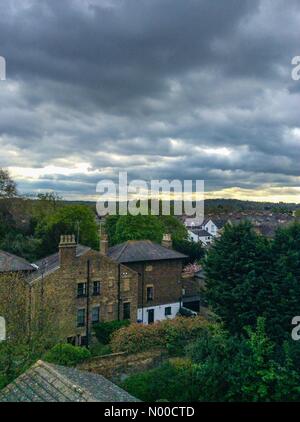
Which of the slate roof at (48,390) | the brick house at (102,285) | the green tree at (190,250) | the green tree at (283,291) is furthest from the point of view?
the green tree at (190,250)

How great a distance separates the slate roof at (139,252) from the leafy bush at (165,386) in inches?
665

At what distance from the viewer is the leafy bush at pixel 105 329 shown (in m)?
30.5

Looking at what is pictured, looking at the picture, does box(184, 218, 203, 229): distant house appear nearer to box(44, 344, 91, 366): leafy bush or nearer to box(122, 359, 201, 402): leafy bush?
box(44, 344, 91, 366): leafy bush

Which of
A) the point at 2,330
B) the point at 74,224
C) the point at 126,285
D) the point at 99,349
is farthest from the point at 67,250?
the point at 74,224

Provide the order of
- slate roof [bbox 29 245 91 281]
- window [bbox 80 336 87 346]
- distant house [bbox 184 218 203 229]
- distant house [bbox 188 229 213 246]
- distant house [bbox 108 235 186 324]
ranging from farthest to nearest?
distant house [bbox 184 218 203 229]
distant house [bbox 188 229 213 246]
distant house [bbox 108 235 186 324]
window [bbox 80 336 87 346]
slate roof [bbox 29 245 91 281]

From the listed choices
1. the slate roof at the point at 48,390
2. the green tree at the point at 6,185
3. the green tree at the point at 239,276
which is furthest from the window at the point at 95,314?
the green tree at the point at 6,185

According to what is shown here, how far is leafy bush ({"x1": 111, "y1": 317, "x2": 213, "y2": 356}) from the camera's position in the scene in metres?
24.9

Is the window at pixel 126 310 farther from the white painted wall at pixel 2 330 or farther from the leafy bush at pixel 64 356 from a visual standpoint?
the white painted wall at pixel 2 330

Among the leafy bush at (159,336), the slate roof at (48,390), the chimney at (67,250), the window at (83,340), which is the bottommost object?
the window at (83,340)

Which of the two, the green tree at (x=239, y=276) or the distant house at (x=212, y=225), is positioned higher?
the green tree at (x=239, y=276)

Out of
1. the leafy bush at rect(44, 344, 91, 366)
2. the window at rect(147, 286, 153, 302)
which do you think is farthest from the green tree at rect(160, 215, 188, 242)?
the leafy bush at rect(44, 344, 91, 366)

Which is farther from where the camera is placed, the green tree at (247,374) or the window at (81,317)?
the window at (81,317)

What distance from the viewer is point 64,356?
21.5m

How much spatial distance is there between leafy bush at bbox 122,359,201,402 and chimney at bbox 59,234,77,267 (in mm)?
13328
